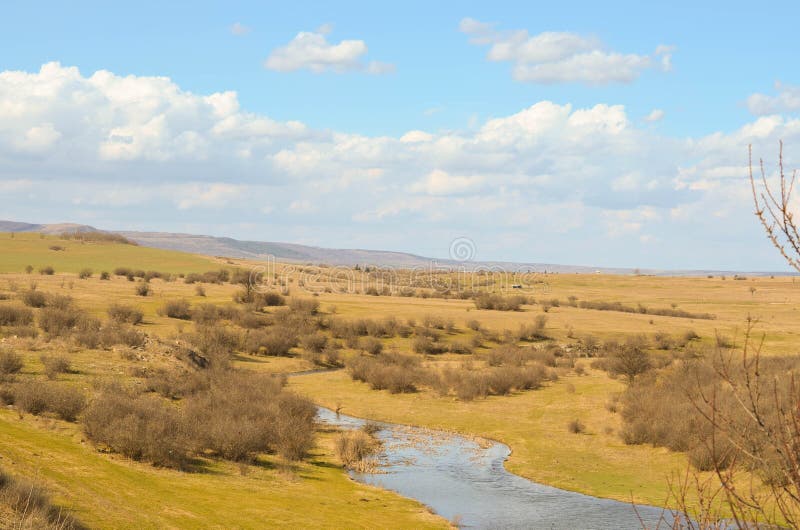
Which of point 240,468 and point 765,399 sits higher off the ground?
point 765,399

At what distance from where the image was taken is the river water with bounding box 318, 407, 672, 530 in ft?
75.9

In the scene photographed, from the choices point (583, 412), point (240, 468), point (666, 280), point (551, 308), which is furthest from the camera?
point (666, 280)

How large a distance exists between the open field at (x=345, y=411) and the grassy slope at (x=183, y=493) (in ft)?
0.18

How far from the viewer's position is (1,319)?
49.1 m

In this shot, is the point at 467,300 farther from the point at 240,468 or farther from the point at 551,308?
the point at 240,468

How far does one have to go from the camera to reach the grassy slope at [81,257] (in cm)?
10681

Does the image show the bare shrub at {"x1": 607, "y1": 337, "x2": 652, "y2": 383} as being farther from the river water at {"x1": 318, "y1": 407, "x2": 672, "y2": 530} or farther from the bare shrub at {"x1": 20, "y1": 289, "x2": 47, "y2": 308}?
the bare shrub at {"x1": 20, "y1": 289, "x2": 47, "y2": 308}

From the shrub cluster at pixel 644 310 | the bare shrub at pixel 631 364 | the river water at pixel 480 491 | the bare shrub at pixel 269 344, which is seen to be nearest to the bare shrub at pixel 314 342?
the bare shrub at pixel 269 344

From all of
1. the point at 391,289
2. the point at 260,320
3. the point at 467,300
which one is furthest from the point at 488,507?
the point at 391,289

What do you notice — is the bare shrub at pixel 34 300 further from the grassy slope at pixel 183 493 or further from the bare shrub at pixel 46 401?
the grassy slope at pixel 183 493

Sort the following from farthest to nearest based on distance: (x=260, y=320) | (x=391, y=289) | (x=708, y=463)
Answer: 1. (x=391, y=289)
2. (x=260, y=320)
3. (x=708, y=463)

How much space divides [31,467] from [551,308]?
79.3 meters

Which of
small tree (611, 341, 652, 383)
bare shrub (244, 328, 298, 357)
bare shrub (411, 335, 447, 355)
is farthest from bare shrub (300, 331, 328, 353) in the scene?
small tree (611, 341, 652, 383)

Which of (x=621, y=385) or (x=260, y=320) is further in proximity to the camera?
(x=260, y=320)
